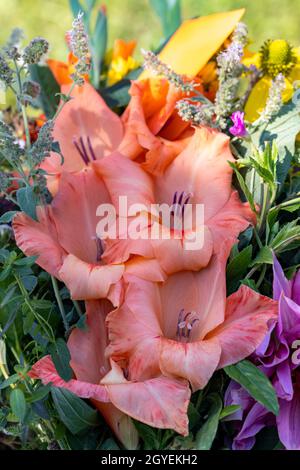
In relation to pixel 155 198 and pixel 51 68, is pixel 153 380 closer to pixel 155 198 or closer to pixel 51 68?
pixel 155 198

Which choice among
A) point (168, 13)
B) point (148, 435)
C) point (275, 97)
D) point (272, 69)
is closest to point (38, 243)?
point (148, 435)

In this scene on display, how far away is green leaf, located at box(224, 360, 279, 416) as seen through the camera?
2.50 feet

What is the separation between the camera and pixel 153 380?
796 millimetres

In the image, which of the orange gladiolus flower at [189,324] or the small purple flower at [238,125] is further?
the small purple flower at [238,125]

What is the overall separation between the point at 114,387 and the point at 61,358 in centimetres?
8

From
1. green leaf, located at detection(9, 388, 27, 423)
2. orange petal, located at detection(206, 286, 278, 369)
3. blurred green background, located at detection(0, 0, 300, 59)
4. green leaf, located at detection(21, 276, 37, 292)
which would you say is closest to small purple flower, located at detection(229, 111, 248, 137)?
orange petal, located at detection(206, 286, 278, 369)

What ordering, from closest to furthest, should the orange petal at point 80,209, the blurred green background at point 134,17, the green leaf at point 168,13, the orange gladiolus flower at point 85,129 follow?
the orange petal at point 80,209
the orange gladiolus flower at point 85,129
the green leaf at point 168,13
the blurred green background at point 134,17

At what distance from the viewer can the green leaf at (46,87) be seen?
4.19 feet

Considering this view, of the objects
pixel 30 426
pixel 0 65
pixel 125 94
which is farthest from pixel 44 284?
pixel 125 94

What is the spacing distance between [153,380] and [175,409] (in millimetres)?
44

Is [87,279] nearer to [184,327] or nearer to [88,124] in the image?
[184,327]

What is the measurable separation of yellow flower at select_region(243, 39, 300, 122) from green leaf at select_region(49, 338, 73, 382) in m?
0.49

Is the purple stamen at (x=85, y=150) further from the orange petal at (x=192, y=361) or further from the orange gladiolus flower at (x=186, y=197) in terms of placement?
the orange petal at (x=192, y=361)

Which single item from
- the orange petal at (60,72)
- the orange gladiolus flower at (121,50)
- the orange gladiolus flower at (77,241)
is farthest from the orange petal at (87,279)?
the orange gladiolus flower at (121,50)
